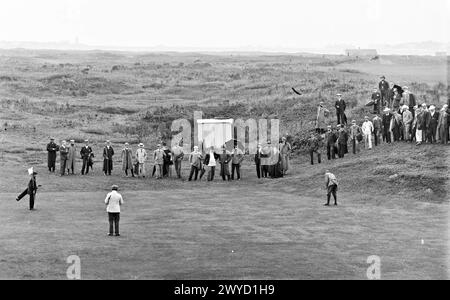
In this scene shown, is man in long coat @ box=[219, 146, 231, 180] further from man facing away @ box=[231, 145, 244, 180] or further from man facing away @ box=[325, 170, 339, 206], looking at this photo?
man facing away @ box=[325, 170, 339, 206]

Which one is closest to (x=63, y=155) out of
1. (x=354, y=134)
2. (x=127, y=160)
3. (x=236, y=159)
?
(x=127, y=160)

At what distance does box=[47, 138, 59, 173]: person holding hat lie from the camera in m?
37.3

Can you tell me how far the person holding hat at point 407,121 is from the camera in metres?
36.4

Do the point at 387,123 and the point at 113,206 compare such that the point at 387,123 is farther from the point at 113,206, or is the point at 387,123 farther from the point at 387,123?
the point at 113,206

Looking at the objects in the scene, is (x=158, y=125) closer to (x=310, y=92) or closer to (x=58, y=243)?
(x=310, y=92)

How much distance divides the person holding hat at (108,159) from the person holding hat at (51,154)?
2.36 meters

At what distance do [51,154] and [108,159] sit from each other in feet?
9.04

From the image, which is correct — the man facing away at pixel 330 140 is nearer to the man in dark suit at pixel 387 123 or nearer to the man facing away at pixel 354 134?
the man facing away at pixel 354 134

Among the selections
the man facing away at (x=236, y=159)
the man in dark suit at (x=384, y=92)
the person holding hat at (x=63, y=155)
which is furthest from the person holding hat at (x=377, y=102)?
the person holding hat at (x=63, y=155)

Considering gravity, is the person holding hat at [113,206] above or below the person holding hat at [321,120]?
below

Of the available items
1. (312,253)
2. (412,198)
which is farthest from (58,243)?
(412,198)

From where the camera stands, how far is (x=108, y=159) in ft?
124
